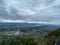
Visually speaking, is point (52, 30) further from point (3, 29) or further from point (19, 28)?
point (3, 29)

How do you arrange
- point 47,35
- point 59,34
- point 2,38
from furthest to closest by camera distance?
1. point 2,38
2. point 47,35
3. point 59,34

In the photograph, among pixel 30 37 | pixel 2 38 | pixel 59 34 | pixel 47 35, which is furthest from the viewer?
pixel 2 38

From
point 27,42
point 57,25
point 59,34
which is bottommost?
point 27,42

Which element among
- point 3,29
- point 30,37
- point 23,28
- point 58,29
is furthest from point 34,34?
point 3,29

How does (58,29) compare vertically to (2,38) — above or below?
above

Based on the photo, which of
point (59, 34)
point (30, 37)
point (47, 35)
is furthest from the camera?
point (30, 37)

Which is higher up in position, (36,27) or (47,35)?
(36,27)

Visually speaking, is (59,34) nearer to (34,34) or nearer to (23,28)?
(34,34)

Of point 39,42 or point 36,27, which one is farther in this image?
point 36,27

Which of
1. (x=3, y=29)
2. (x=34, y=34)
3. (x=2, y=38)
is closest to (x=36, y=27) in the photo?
(x=34, y=34)
